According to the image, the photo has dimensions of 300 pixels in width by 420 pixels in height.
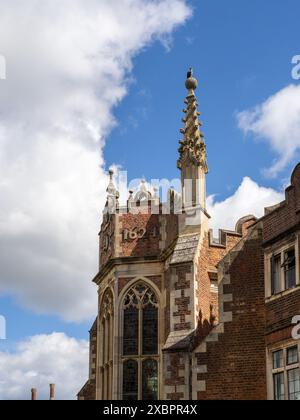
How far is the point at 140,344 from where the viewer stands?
2650 cm

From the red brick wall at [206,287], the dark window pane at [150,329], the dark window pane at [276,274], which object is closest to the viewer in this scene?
the dark window pane at [276,274]

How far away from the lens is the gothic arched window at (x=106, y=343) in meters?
27.4

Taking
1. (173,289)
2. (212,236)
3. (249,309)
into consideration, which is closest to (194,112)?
(212,236)

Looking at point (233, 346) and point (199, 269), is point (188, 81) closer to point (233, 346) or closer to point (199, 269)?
point (199, 269)

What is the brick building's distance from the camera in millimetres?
19516

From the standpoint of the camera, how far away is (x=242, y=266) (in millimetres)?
21406

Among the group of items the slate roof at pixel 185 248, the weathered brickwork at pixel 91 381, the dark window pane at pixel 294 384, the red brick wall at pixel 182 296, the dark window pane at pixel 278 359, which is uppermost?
the slate roof at pixel 185 248

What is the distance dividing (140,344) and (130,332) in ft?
1.74

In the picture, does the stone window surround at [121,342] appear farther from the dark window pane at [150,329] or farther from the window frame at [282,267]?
the window frame at [282,267]

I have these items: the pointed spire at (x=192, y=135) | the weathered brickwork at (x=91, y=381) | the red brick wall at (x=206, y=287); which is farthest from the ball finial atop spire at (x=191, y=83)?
Result: the weathered brickwork at (x=91, y=381)

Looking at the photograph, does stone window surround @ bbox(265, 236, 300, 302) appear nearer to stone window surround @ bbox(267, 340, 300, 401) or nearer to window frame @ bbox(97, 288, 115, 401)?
stone window surround @ bbox(267, 340, 300, 401)

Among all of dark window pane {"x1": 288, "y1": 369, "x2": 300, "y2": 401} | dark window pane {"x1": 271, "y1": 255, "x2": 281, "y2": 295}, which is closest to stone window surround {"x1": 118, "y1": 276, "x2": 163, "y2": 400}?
dark window pane {"x1": 271, "y1": 255, "x2": 281, "y2": 295}

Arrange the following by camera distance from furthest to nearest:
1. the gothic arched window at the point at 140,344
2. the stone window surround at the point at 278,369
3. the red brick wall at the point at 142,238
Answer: the red brick wall at the point at 142,238, the gothic arched window at the point at 140,344, the stone window surround at the point at 278,369
